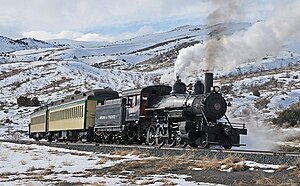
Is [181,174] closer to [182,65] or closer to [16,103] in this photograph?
[182,65]

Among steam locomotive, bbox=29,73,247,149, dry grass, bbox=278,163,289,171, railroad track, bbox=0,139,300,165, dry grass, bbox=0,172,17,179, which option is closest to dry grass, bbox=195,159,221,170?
railroad track, bbox=0,139,300,165

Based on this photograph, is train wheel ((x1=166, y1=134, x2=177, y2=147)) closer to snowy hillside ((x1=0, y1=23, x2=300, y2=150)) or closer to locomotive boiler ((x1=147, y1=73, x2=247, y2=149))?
locomotive boiler ((x1=147, y1=73, x2=247, y2=149))

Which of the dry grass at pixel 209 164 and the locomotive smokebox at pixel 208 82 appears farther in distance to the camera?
the locomotive smokebox at pixel 208 82

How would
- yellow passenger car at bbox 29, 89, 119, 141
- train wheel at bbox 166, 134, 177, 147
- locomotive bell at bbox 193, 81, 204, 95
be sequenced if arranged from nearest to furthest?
train wheel at bbox 166, 134, 177, 147
locomotive bell at bbox 193, 81, 204, 95
yellow passenger car at bbox 29, 89, 119, 141

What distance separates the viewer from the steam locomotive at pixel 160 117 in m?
24.3

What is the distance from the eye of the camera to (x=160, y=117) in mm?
27219

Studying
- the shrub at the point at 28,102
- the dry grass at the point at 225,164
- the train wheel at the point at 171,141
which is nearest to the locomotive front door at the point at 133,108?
the train wheel at the point at 171,141

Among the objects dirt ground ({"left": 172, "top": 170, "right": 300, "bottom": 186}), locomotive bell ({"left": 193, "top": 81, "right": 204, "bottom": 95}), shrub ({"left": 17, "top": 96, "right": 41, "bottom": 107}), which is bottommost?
dirt ground ({"left": 172, "top": 170, "right": 300, "bottom": 186})

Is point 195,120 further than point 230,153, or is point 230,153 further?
point 195,120

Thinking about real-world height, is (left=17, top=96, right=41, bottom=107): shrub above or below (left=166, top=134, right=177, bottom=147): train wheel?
above

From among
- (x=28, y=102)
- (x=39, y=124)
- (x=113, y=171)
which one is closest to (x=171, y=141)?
(x=113, y=171)

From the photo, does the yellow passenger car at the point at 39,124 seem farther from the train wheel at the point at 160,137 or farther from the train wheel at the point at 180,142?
the train wheel at the point at 180,142

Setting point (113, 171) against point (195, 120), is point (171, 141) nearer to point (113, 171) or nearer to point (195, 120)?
point (195, 120)

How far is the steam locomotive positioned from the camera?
24328mm
